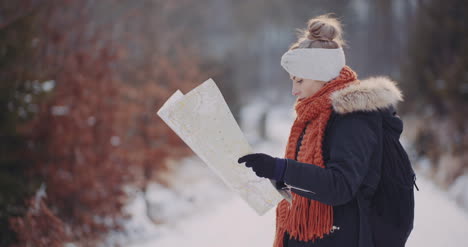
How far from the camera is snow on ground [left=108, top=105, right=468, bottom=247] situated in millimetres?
4328

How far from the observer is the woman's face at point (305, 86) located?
1.57 meters

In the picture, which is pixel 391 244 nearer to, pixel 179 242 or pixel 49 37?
pixel 179 242

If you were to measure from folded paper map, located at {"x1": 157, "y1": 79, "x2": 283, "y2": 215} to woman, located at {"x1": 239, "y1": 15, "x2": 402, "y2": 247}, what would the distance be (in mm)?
107

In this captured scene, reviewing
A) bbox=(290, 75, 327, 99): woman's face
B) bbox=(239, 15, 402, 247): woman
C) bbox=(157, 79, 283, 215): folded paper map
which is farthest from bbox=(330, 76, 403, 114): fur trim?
bbox=(157, 79, 283, 215): folded paper map

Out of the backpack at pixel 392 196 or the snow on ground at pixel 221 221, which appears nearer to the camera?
the backpack at pixel 392 196

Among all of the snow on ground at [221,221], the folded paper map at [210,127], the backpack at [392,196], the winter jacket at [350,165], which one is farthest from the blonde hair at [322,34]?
the snow on ground at [221,221]

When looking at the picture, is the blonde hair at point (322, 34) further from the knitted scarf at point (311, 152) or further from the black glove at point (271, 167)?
the black glove at point (271, 167)

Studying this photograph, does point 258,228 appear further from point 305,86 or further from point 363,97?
point 363,97

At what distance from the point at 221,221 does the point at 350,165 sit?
4.41 m

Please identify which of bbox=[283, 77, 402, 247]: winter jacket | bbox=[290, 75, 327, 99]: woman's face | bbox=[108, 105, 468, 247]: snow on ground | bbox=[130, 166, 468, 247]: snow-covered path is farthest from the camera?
bbox=[108, 105, 468, 247]: snow on ground

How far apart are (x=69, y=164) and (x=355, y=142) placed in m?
3.93

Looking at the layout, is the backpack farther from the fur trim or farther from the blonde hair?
the blonde hair

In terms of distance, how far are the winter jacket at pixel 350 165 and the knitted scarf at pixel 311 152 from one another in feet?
0.11

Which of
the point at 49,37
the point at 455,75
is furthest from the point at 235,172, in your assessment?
the point at 455,75
